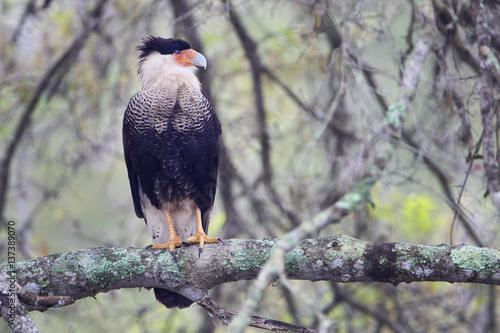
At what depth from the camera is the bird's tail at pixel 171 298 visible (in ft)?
10.6

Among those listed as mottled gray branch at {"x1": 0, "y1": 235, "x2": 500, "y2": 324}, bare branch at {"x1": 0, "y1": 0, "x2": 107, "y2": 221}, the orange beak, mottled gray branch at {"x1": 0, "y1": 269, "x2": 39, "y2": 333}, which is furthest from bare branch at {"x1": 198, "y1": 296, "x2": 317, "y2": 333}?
bare branch at {"x1": 0, "y1": 0, "x2": 107, "y2": 221}

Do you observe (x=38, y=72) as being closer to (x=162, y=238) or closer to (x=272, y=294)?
(x=162, y=238)

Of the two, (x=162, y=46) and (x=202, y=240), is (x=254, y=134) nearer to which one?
(x=162, y=46)

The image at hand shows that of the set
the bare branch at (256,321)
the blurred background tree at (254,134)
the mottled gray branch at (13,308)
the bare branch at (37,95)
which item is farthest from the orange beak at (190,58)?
the mottled gray branch at (13,308)

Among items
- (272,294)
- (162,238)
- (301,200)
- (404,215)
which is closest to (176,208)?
(162,238)

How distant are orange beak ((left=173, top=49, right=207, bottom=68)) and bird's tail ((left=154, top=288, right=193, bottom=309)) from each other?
1.56 m

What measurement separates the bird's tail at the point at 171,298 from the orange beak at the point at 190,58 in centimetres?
156

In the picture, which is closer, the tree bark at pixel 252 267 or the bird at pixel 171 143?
the tree bark at pixel 252 267

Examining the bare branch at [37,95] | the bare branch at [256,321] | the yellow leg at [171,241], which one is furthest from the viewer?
the bare branch at [37,95]

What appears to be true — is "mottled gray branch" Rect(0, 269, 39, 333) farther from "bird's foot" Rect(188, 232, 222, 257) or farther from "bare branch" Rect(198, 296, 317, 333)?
"bird's foot" Rect(188, 232, 222, 257)

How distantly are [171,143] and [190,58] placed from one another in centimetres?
67

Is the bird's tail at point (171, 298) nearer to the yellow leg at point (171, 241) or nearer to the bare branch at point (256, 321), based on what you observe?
the yellow leg at point (171, 241)

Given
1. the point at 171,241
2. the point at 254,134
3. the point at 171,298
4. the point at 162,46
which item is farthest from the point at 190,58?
the point at 171,298

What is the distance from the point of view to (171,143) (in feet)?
12.2
